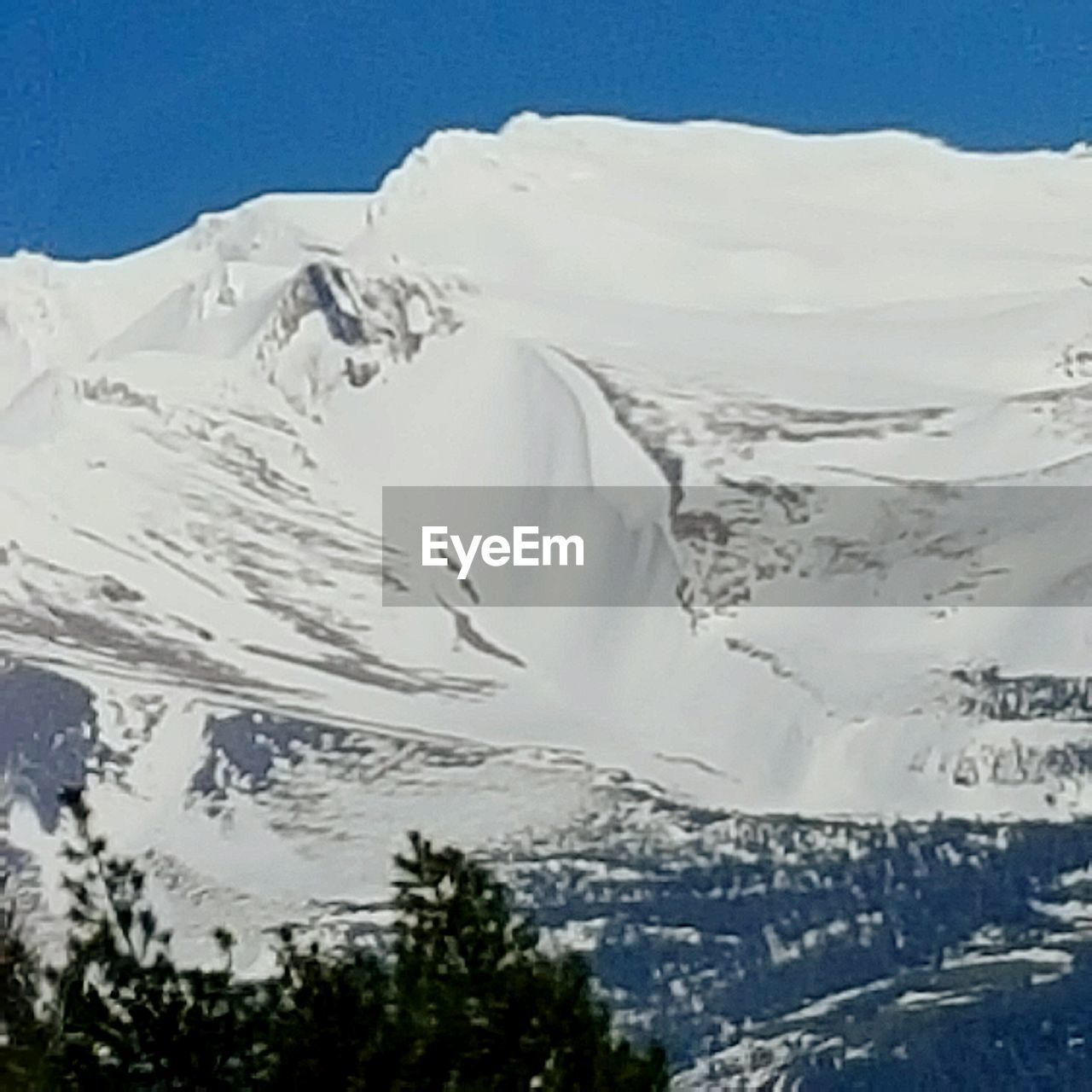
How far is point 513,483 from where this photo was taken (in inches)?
1188

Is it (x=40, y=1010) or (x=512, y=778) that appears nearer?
(x=40, y=1010)

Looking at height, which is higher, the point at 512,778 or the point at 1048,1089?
the point at 512,778

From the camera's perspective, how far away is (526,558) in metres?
29.2

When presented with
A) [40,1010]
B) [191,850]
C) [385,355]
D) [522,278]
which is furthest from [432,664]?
[40,1010]

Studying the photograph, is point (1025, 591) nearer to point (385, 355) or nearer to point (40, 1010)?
point (385, 355)

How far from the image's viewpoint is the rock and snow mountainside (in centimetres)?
2370

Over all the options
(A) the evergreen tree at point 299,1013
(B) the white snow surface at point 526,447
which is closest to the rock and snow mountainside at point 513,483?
(B) the white snow surface at point 526,447

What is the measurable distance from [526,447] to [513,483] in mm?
1314

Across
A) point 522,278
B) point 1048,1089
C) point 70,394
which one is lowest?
point 1048,1089

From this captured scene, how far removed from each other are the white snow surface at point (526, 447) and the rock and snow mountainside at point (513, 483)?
0.07 metres

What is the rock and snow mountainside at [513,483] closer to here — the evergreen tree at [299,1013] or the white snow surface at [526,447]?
the white snow surface at [526,447]

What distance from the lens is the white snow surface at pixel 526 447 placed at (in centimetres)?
2491

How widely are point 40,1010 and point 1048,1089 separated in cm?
1495

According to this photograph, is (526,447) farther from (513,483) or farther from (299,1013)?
(299,1013)
